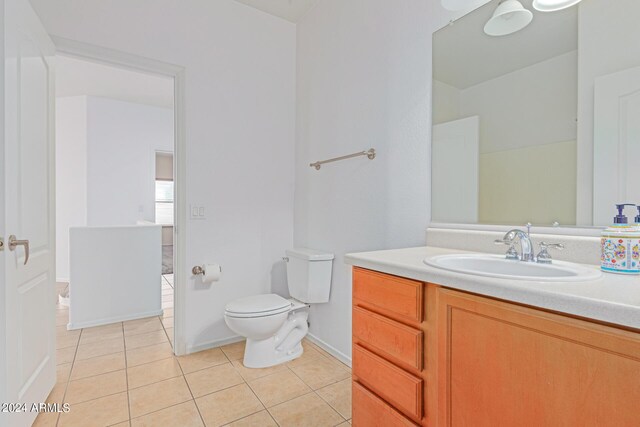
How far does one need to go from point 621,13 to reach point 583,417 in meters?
1.24

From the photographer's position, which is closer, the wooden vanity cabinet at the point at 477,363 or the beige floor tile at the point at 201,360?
the wooden vanity cabinet at the point at 477,363

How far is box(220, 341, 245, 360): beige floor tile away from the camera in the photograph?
2250 millimetres

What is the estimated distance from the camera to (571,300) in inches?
26.6

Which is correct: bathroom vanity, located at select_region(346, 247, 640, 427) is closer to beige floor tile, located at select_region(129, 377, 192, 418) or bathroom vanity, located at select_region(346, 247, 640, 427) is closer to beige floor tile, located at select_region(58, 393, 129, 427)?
beige floor tile, located at select_region(129, 377, 192, 418)

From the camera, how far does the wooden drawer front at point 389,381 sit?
3.31ft

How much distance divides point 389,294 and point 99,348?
2370 millimetres

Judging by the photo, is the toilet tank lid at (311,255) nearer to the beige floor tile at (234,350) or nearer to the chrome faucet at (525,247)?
the beige floor tile at (234,350)

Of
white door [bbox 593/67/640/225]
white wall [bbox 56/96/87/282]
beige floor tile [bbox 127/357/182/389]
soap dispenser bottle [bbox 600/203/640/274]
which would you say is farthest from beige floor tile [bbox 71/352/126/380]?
white wall [bbox 56/96/87/282]

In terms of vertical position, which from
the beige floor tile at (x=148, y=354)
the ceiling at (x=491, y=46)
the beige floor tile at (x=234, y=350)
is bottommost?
the beige floor tile at (x=148, y=354)

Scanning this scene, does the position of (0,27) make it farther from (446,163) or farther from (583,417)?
(583,417)

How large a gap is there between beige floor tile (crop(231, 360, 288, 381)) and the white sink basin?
138cm

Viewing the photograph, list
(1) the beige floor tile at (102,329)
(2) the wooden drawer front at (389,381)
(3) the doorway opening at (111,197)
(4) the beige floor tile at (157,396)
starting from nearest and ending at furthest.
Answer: (2) the wooden drawer front at (389,381)
(4) the beige floor tile at (157,396)
(1) the beige floor tile at (102,329)
(3) the doorway opening at (111,197)

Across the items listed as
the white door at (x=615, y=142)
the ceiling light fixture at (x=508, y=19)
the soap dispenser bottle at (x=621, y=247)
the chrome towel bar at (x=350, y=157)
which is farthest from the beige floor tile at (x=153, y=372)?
the ceiling light fixture at (x=508, y=19)

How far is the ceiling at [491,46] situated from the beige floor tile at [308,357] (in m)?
1.89
